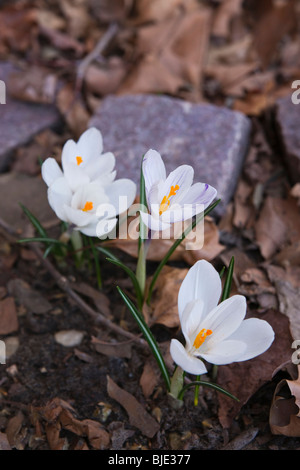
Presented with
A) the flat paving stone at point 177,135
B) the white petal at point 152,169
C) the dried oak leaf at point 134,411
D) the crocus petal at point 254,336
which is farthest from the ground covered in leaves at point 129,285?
the white petal at point 152,169

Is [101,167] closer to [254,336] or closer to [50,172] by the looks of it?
[50,172]

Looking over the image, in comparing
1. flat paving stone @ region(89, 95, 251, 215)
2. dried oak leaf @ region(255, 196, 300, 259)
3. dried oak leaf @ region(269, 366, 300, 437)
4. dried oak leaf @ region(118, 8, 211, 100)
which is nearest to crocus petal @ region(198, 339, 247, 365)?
dried oak leaf @ region(269, 366, 300, 437)

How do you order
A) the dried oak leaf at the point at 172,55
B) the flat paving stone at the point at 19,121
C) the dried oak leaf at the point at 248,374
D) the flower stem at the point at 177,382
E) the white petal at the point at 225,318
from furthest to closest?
1. the dried oak leaf at the point at 172,55
2. the flat paving stone at the point at 19,121
3. the dried oak leaf at the point at 248,374
4. the flower stem at the point at 177,382
5. the white petal at the point at 225,318

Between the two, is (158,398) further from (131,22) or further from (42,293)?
(131,22)

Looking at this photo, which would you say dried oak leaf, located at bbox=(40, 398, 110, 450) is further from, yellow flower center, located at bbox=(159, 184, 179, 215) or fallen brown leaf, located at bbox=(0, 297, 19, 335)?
yellow flower center, located at bbox=(159, 184, 179, 215)

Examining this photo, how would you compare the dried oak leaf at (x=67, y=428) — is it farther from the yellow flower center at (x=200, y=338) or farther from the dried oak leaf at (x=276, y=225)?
the dried oak leaf at (x=276, y=225)

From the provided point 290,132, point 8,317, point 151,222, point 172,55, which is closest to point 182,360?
point 151,222
